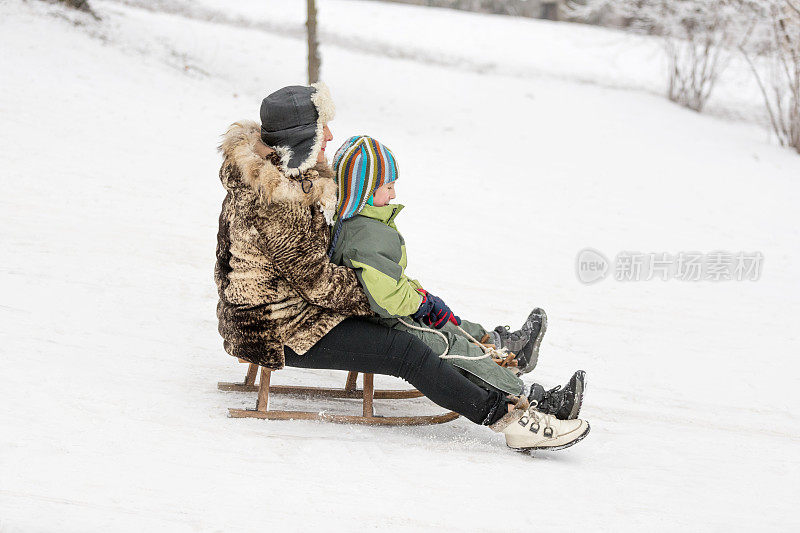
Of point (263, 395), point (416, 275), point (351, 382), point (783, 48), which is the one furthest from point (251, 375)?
point (783, 48)

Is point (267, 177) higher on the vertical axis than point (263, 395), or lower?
higher

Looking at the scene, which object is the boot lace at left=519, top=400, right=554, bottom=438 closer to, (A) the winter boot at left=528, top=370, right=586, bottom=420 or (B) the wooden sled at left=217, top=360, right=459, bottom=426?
(A) the winter boot at left=528, top=370, right=586, bottom=420

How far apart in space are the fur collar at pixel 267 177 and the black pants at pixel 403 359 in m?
0.49

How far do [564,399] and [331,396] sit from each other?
1081 millimetres

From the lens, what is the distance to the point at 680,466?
349 centimetres

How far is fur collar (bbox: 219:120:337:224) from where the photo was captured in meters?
2.94

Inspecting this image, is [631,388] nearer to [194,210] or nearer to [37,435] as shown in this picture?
[37,435]

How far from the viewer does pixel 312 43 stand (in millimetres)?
9562

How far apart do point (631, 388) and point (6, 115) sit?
18.3 feet

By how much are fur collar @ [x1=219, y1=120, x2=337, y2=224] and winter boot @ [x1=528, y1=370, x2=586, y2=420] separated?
1.16 metres

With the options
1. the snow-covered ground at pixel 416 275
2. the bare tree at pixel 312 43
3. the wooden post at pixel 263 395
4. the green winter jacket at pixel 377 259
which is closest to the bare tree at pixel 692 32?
the snow-covered ground at pixel 416 275

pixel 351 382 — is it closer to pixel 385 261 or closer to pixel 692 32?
pixel 385 261

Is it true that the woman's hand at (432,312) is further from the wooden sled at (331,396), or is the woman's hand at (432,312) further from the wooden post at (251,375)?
the wooden post at (251,375)

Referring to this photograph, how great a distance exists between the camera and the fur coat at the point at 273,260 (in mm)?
2980
